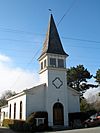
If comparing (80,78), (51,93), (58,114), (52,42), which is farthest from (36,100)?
(80,78)

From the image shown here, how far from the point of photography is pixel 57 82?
113 ft

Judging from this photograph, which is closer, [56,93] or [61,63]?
[56,93]

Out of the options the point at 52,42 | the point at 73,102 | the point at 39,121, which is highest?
the point at 52,42

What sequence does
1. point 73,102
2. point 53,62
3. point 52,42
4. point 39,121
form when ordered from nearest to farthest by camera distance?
1. point 39,121
2. point 53,62
3. point 73,102
4. point 52,42

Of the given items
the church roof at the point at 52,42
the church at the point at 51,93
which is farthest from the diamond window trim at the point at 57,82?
the church roof at the point at 52,42

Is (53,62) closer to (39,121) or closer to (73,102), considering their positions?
(73,102)

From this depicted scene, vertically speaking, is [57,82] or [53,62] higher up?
[53,62]

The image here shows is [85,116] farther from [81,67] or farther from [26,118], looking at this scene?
[81,67]

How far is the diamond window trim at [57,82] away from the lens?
3428cm

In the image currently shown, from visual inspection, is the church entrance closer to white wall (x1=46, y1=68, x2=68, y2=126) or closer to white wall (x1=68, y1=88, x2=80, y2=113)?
white wall (x1=46, y1=68, x2=68, y2=126)

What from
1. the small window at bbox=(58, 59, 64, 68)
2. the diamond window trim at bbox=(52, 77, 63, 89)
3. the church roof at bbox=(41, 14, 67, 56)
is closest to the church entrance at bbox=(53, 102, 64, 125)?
the diamond window trim at bbox=(52, 77, 63, 89)

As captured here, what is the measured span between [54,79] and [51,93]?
212 centimetres

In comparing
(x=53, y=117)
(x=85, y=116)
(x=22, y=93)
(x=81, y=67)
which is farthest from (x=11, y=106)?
(x=81, y=67)

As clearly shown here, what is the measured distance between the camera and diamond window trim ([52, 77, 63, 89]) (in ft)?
112
